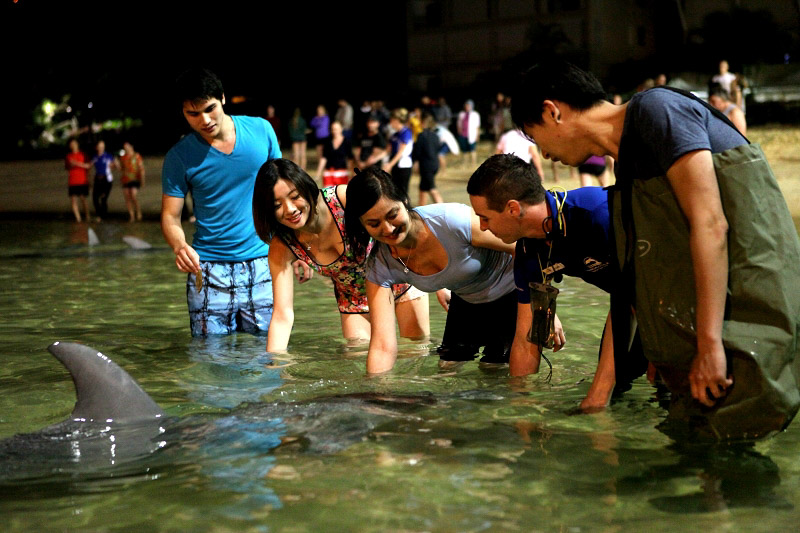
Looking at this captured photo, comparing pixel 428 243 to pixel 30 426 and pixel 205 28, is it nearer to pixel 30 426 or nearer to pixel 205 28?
pixel 30 426

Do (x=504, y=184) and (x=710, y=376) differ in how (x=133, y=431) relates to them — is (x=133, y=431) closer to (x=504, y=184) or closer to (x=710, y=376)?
(x=504, y=184)

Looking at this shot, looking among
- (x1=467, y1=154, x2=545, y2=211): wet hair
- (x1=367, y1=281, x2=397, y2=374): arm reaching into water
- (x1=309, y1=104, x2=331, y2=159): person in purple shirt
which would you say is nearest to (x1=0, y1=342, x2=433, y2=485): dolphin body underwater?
(x1=367, y1=281, x2=397, y2=374): arm reaching into water

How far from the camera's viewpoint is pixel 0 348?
7309 millimetres

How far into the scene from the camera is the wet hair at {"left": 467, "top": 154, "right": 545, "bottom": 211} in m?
4.23

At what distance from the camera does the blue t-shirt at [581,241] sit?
4352 mm

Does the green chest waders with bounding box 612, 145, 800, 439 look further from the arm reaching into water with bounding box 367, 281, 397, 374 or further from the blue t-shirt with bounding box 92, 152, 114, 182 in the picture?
the blue t-shirt with bounding box 92, 152, 114, 182

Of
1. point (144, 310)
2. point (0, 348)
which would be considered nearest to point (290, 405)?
point (0, 348)

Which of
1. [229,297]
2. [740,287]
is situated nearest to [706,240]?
[740,287]

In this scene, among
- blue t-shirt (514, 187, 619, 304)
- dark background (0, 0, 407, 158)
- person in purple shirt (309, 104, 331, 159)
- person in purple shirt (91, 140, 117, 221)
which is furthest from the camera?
dark background (0, 0, 407, 158)

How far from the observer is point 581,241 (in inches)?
172

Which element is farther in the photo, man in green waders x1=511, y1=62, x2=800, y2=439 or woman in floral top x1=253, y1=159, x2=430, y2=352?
woman in floral top x1=253, y1=159, x2=430, y2=352

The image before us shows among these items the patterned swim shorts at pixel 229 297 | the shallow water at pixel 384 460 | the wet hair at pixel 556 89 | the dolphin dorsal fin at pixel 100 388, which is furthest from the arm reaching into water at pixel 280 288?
the wet hair at pixel 556 89

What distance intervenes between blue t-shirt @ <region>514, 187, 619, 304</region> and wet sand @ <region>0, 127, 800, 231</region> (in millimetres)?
10231

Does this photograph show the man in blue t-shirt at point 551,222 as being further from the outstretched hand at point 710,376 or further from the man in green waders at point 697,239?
the outstretched hand at point 710,376
